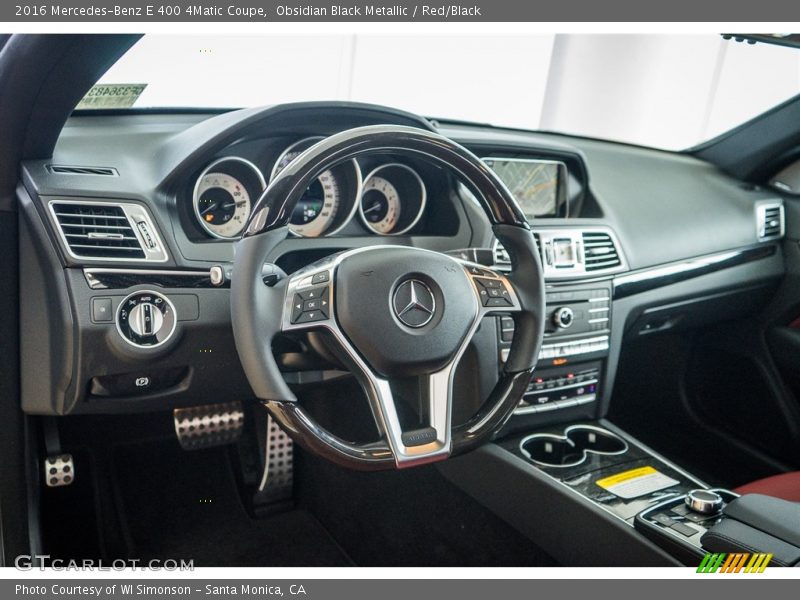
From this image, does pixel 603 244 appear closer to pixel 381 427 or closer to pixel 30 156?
pixel 381 427

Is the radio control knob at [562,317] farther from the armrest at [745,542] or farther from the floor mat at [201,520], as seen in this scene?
the floor mat at [201,520]

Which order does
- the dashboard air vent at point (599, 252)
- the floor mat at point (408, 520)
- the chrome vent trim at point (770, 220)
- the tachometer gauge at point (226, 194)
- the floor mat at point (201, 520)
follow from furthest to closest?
1. the chrome vent trim at point (770, 220)
2. the floor mat at point (201, 520)
3. the dashboard air vent at point (599, 252)
4. the floor mat at point (408, 520)
5. the tachometer gauge at point (226, 194)

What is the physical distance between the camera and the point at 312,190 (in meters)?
1.46

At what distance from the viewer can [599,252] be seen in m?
1.79

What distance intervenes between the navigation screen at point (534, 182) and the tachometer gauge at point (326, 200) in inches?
17.4

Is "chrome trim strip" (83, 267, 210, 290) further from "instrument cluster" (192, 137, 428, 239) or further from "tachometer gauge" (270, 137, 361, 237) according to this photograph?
"tachometer gauge" (270, 137, 361, 237)

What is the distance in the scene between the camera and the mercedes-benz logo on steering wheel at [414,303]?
1.12 m

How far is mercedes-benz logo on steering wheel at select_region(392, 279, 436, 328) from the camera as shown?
1124mm

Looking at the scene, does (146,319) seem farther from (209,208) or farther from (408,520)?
(408,520)

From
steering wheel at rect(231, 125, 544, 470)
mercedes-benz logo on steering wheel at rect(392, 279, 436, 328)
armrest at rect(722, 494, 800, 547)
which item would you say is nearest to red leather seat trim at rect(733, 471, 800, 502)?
armrest at rect(722, 494, 800, 547)

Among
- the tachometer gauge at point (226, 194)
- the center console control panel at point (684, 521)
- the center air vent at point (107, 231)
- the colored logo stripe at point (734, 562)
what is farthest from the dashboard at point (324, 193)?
the colored logo stripe at point (734, 562)

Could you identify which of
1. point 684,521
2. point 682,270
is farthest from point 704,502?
point 682,270
